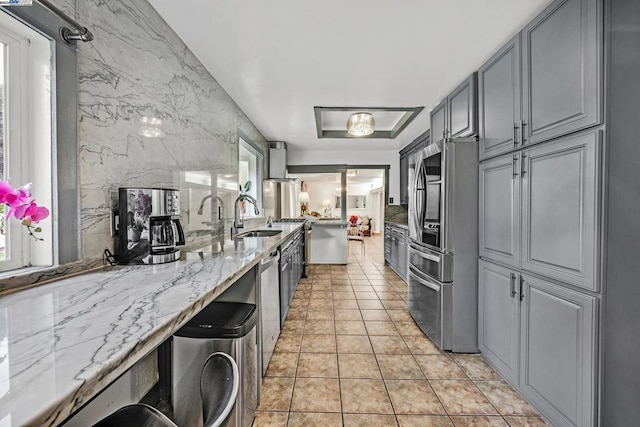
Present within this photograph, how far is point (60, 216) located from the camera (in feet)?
3.79

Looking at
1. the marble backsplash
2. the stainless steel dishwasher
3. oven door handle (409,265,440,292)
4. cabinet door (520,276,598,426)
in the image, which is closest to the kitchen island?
oven door handle (409,265,440,292)

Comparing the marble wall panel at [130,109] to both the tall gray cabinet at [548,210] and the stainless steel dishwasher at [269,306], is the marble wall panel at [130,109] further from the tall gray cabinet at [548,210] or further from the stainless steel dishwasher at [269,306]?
the tall gray cabinet at [548,210]

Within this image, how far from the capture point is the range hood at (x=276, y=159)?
5285 mm

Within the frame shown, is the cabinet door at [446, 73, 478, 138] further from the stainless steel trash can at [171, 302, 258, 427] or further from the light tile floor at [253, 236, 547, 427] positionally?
the stainless steel trash can at [171, 302, 258, 427]

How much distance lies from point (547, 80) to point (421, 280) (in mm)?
1785

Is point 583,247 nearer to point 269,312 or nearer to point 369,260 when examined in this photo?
point 269,312

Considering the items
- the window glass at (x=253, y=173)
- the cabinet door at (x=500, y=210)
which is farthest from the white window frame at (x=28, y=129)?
the window glass at (x=253, y=173)

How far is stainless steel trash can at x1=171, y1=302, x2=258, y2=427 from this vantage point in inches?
52.6

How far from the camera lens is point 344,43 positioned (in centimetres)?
210

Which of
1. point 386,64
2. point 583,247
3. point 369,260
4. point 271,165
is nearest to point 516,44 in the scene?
point 386,64

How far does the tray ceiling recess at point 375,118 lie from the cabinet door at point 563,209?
2.11 m

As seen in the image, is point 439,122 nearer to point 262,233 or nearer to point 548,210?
point 548,210

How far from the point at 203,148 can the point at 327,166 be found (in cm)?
373

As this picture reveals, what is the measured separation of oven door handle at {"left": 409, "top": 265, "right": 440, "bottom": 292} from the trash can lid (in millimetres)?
1575
